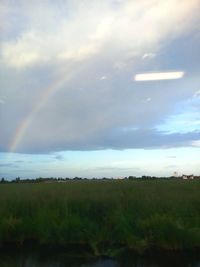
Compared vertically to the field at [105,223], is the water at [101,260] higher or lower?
lower

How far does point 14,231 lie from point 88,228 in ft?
8.95

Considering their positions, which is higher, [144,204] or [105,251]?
[144,204]

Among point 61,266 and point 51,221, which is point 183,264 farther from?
point 51,221

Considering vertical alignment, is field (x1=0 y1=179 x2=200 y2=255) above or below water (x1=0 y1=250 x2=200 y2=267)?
above

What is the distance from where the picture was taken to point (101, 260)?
1423 centimetres

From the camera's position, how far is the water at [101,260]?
1388 cm

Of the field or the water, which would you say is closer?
the water

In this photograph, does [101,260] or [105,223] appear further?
[105,223]

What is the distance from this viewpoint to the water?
45.5ft

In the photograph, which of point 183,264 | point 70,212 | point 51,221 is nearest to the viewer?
point 183,264

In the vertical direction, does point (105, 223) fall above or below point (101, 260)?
above

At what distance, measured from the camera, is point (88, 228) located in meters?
15.7

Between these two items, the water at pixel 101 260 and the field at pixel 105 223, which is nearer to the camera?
the water at pixel 101 260

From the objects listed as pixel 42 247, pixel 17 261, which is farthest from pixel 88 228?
pixel 17 261
